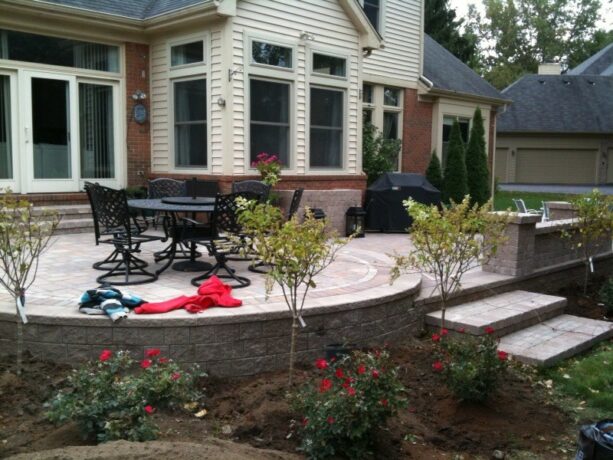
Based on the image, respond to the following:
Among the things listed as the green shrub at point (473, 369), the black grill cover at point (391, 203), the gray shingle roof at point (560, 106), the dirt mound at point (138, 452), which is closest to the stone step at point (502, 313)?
the green shrub at point (473, 369)

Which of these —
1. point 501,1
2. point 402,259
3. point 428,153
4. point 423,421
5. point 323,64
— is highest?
point 501,1

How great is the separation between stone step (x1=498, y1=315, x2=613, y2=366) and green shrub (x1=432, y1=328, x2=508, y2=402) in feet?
3.82

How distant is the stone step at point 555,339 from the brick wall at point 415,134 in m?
8.84

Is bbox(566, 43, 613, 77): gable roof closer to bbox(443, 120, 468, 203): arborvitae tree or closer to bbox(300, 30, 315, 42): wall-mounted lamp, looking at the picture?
bbox(443, 120, 468, 203): arborvitae tree

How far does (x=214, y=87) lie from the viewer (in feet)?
30.6

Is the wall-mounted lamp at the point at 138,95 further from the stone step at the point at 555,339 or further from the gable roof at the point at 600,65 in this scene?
the gable roof at the point at 600,65

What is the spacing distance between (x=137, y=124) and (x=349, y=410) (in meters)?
8.03

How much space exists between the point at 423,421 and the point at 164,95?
7.57 meters

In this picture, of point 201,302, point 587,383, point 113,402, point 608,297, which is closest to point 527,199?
point 608,297

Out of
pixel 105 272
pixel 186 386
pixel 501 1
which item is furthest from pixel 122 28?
pixel 501 1

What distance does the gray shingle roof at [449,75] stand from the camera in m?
16.5

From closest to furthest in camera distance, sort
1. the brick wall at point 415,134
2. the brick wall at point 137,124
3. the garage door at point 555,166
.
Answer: the brick wall at point 137,124, the brick wall at point 415,134, the garage door at point 555,166

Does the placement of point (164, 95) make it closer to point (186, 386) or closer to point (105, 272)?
point (105, 272)

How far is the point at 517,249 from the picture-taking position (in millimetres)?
7285
